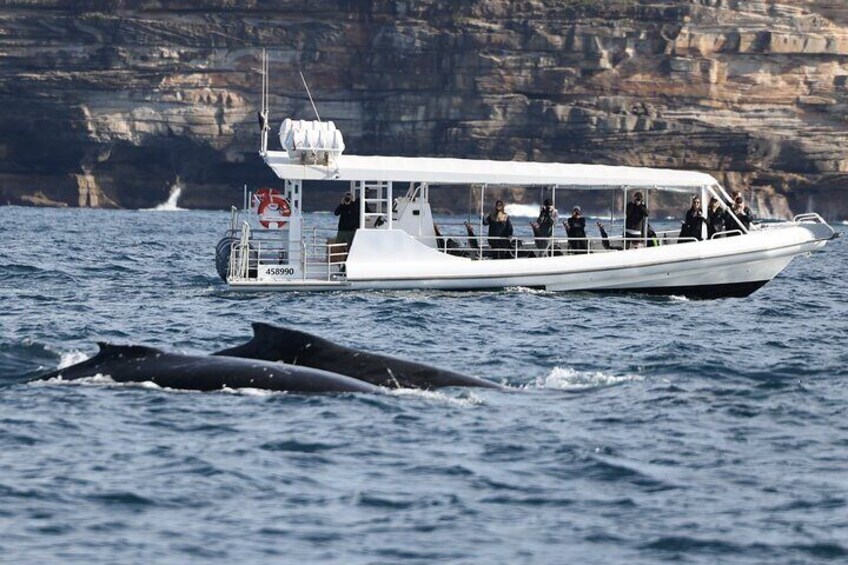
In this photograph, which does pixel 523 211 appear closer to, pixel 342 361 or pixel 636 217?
pixel 636 217

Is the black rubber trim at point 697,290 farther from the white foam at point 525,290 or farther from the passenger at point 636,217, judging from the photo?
the passenger at point 636,217

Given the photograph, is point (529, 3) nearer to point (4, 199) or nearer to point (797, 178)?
point (797, 178)

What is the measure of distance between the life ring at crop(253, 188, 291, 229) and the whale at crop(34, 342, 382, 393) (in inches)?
618

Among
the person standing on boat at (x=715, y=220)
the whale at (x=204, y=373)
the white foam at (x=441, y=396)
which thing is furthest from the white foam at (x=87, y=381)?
the person standing on boat at (x=715, y=220)

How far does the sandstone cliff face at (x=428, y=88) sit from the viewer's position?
380 feet

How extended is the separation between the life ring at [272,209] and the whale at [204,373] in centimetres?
1569

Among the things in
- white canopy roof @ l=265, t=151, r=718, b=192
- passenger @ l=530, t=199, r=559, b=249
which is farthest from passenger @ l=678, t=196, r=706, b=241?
passenger @ l=530, t=199, r=559, b=249

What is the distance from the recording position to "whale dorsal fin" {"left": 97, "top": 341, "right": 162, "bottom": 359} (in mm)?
18781

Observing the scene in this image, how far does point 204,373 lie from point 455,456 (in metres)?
3.95

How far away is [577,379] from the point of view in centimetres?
2055

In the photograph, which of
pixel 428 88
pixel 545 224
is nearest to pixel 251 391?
pixel 545 224

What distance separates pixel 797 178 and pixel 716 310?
8553cm

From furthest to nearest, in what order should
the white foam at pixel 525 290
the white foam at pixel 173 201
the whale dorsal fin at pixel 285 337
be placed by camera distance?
the white foam at pixel 173 201
the white foam at pixel 525 290
the whale dorsal fin at pixel 285 337

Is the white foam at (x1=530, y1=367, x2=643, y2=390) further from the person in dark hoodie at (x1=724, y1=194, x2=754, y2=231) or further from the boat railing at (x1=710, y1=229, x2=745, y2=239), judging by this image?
the person in dark hoodie at (x1=724, y1=194, x2=754, y2=231)
